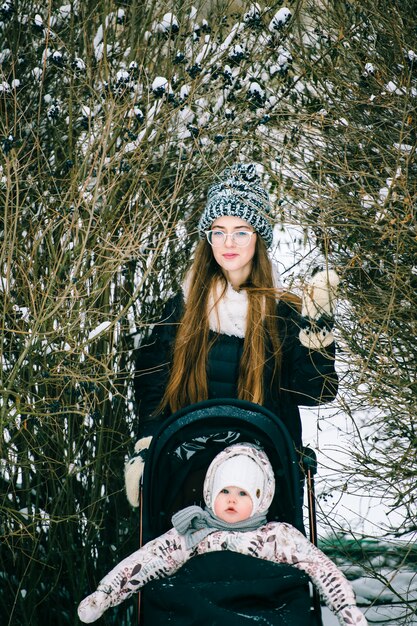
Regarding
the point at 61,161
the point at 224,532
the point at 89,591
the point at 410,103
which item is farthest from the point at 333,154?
the point at 89,591

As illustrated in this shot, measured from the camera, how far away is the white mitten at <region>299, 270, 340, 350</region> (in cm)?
318

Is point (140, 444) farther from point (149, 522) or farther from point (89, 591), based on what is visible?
point (89, 591)

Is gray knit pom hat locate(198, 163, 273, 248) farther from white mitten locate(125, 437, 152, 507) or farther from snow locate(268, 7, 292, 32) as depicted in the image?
white mitten locate(125, 437, 152, 507)

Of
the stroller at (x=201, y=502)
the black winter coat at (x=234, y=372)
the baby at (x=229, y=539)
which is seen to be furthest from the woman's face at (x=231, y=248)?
the baby at (x=229, y=539)

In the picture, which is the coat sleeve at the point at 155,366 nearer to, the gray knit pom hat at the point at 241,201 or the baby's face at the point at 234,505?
the gray knit pom hat at the point at 241,201

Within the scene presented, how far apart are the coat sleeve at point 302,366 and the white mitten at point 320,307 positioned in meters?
0.04

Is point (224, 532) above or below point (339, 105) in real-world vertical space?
below

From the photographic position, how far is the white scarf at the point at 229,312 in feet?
11.9

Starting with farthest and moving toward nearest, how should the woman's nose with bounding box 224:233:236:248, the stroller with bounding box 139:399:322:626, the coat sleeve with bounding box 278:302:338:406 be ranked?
the woman's nose with bounding box 224:233:236:248 < the coat sleeve with bounding box 278:302:338:406 < the stroller with bounding box 139:399:322:626

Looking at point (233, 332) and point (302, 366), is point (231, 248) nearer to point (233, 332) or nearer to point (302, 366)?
point (233, 332)

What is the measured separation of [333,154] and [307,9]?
700mm

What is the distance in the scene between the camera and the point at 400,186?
2965mm

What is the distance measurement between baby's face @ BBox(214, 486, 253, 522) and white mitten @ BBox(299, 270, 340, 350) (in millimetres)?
565

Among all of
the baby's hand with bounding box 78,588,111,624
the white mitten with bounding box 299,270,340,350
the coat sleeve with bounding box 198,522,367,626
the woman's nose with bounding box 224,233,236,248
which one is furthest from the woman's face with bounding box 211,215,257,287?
the baby's hand with bounding box 78,588,111,624
